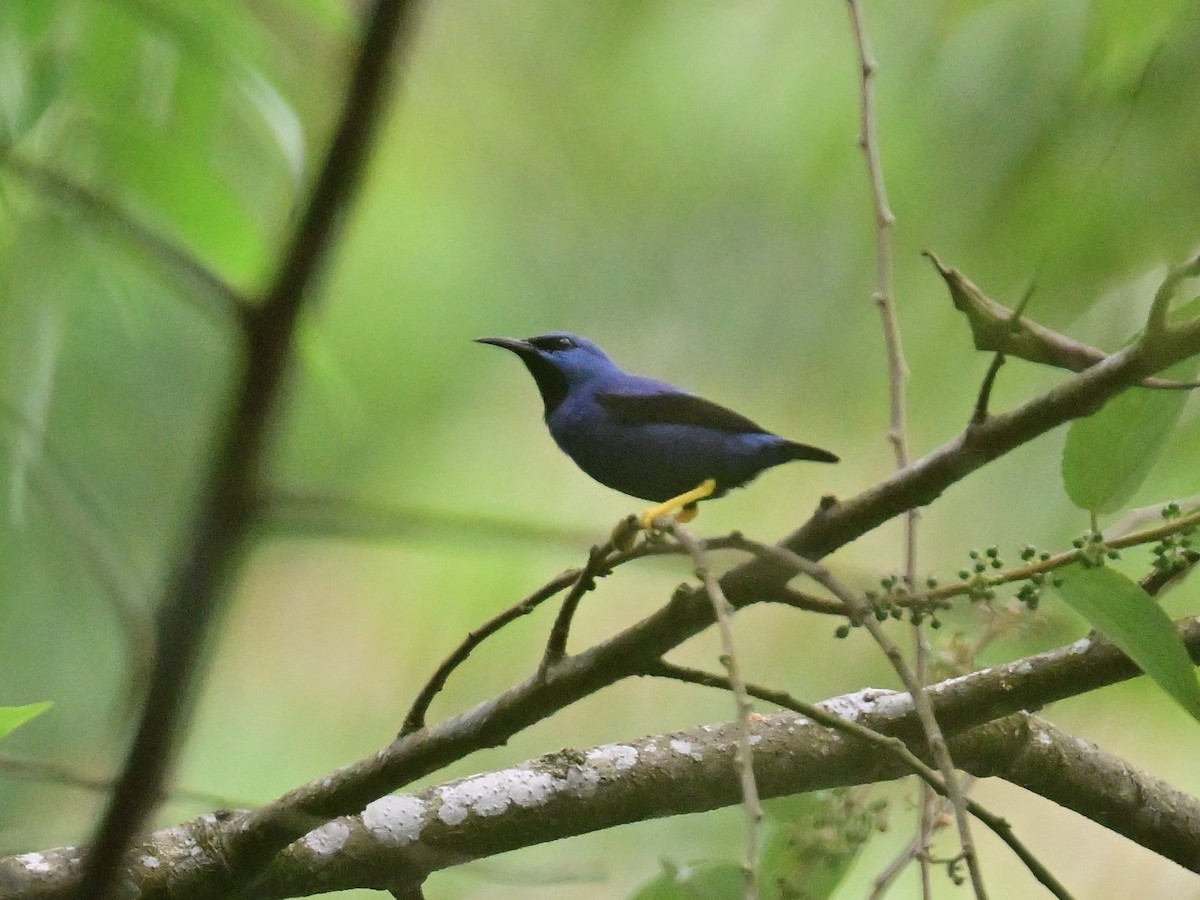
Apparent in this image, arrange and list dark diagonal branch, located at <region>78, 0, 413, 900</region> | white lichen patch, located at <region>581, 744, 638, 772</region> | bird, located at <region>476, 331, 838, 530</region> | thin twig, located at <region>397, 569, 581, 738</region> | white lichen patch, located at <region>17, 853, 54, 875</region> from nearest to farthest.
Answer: dark diagonal branch, located at <region>78, 0, 413, 900</region> < thin twig, located at <region>397, 569, 581, 738</region> < white lichen patch, located at <region>17, 853, 54, 875</region> < white lichen patch, located at <region>581, 744, 638, 772</region> < bird, located at <region>476, 331, 838, 530</region>

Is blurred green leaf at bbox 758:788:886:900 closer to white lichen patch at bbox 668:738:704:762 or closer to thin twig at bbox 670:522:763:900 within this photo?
white lichen patch at bbox 668:738:704:762

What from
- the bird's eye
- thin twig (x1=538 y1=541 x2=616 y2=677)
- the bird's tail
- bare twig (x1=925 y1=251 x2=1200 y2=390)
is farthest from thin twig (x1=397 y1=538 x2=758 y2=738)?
the bird's eye

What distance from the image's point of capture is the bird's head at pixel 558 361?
6.11ft

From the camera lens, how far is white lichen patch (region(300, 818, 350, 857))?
3.84ft

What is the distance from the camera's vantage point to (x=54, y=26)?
860mm

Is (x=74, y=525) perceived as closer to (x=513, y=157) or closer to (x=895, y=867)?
(x=895, y=867)

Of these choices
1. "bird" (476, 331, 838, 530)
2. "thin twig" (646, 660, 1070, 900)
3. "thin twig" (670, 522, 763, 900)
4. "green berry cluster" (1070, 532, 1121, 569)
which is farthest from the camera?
"bird" (476, 331, 838, 530)

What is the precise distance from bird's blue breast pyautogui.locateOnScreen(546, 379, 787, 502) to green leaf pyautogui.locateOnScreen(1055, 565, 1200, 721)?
697mm

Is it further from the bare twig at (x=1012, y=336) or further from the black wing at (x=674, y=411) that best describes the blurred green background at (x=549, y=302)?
the black wing at (x=674, y=411)

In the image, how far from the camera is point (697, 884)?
1.18 meters

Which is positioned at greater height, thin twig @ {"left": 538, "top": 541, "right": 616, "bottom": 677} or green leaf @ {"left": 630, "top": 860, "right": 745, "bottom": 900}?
thin twig @ {"left": 538, "top": 541, "right": 616, "bottom": 677}

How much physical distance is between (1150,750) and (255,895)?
67.3 inches

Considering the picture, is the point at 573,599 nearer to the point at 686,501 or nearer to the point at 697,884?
the point at 697,884

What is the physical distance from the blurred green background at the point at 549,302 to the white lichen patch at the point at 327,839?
147 mm
